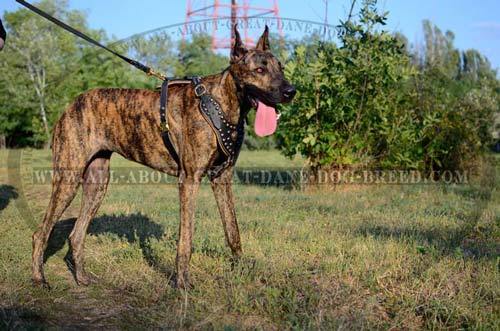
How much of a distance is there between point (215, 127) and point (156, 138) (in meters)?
0.68

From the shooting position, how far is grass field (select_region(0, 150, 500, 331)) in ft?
11.9

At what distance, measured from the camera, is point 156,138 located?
15.0 feet

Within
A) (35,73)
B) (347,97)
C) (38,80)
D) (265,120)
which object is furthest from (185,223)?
(35,73)

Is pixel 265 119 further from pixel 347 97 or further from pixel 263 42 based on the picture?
pixel 347 97

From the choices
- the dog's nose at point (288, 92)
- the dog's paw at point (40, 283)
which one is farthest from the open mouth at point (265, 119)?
the dog's paw at point (40, 283)

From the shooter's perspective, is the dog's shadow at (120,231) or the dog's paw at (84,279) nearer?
the dog's paw at (84,279)

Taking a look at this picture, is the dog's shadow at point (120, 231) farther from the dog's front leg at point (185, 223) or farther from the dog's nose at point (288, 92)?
the dog's nose at point (288, 92)

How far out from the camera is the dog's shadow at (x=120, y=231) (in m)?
5.81

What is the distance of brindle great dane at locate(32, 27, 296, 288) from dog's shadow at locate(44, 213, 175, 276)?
0.91 meters

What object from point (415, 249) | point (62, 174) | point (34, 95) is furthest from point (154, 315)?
point (34, 95)

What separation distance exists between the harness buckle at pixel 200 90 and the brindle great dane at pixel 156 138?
0.07m

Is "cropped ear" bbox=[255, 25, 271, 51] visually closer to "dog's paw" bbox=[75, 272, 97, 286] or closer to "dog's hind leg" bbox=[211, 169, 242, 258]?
"dog's hind leg" bbox=[211, 169, 242, 258]

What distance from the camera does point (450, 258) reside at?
15.8 ft

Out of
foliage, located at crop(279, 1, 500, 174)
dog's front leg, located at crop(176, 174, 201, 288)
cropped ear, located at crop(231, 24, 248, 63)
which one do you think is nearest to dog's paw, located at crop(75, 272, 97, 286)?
dog's front leg, located at crop(176, 174, 201, 288)
